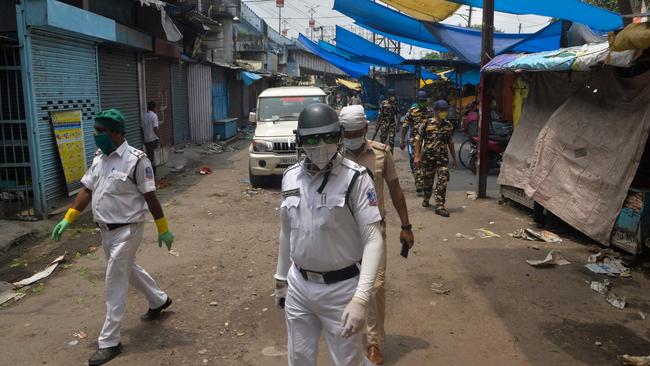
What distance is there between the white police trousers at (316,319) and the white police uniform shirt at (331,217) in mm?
103

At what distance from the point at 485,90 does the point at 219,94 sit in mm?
15207

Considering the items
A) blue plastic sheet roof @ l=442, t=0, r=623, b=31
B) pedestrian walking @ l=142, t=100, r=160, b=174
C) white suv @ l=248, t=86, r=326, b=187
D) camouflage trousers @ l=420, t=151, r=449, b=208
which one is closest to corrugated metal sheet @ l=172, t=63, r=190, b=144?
pedestrian walking @ l=142, t=100, r=160, b=174

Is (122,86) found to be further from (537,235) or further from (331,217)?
(331,217)

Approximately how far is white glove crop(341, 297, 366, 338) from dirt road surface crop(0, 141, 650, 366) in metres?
1.57

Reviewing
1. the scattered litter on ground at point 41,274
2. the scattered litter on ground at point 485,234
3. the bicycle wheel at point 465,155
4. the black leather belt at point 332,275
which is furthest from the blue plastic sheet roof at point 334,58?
the black leather belt at point 332,275

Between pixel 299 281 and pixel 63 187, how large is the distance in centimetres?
765

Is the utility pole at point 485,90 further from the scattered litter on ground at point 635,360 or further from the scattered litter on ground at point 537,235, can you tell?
the scattered litter on ground at point 635,360

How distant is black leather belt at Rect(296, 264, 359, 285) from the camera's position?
2.63 metres

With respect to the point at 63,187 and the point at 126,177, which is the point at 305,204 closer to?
the point at 126,177

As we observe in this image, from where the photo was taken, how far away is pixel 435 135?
8.30 meters

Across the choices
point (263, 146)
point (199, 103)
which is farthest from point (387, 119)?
point (199, 103)

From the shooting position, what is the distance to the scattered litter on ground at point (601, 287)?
512cm

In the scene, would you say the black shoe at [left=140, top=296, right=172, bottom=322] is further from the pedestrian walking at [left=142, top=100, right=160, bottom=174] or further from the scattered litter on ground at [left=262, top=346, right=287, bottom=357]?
the pedestrian walking at [left=142, top=100, right=160, bottom=174]

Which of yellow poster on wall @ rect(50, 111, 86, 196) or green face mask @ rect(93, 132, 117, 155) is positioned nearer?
green face mask @ rect(93, 132, 117, 155)
